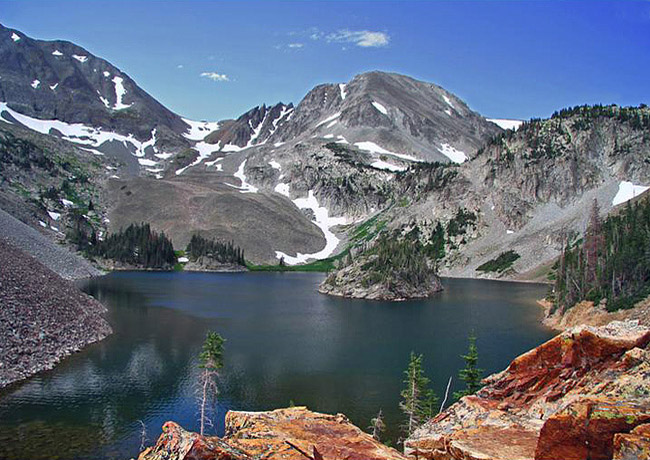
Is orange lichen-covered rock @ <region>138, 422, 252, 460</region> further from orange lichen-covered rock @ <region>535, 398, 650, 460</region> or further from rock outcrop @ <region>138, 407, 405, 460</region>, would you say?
orange lichen-covered rock @ <region>535, 398, 650, 460</region>

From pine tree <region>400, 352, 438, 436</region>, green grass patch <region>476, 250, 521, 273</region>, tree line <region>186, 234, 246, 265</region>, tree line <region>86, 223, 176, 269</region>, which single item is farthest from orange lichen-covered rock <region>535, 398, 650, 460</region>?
tree line <region>186, 234, 246, 265</region>

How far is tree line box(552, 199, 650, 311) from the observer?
63062mm

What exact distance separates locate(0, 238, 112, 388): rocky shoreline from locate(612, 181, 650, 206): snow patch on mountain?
170 metres

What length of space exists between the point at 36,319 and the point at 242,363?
20.1 metres

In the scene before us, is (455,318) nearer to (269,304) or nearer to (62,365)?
(269,304)

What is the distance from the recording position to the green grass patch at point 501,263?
160m

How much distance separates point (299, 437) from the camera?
32.9ft

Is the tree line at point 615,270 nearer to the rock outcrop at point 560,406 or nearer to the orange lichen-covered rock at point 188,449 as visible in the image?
the rock outcrop at point 560,406

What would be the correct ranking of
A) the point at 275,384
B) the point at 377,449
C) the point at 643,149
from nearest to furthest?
the point at 377,449, the point at 275,384, the point at 643,149

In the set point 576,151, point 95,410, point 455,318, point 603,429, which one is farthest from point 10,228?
point 576,151

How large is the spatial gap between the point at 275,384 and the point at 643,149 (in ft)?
630

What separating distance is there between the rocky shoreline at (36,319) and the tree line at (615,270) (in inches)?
2627

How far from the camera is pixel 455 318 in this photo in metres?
76.5

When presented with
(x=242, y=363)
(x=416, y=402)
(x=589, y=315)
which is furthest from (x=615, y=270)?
(x=242, y=363)
